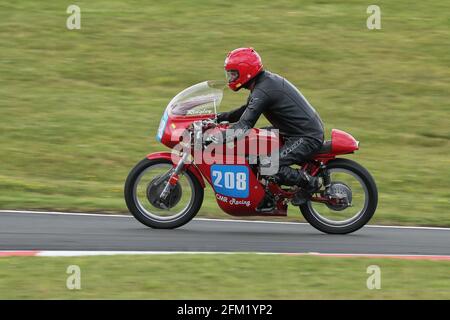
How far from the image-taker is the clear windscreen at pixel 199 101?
10633 mm

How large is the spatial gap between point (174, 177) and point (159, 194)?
0.84 ft

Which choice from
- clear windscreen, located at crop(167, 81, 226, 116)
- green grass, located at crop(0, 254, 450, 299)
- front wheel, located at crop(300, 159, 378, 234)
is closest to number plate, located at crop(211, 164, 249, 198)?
clear windscreen, located at crop(167, 81, 226, 116)

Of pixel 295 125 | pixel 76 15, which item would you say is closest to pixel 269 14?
pixel 76 15

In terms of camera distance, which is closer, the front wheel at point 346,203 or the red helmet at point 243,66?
the red helmet at point 243,66

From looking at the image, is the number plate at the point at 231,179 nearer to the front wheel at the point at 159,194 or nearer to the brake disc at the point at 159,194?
the front wheel at the point at 159,194

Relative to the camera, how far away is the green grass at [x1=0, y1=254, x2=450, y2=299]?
8.12 meters

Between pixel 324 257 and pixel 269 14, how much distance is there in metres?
13.7

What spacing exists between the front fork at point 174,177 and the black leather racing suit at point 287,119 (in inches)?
22.3

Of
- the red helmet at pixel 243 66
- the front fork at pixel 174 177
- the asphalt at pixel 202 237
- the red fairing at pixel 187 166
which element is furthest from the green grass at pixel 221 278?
the red helmet at pixel 243 66

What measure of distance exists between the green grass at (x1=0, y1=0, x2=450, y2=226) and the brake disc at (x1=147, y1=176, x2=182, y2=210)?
1472 millimetres

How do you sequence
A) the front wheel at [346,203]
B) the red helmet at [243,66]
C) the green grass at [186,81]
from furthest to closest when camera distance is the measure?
the green grass at [186,81], the front wheel at [346,203], the red helmet at [243,66]

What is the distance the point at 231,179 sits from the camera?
418 inches

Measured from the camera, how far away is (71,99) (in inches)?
703
